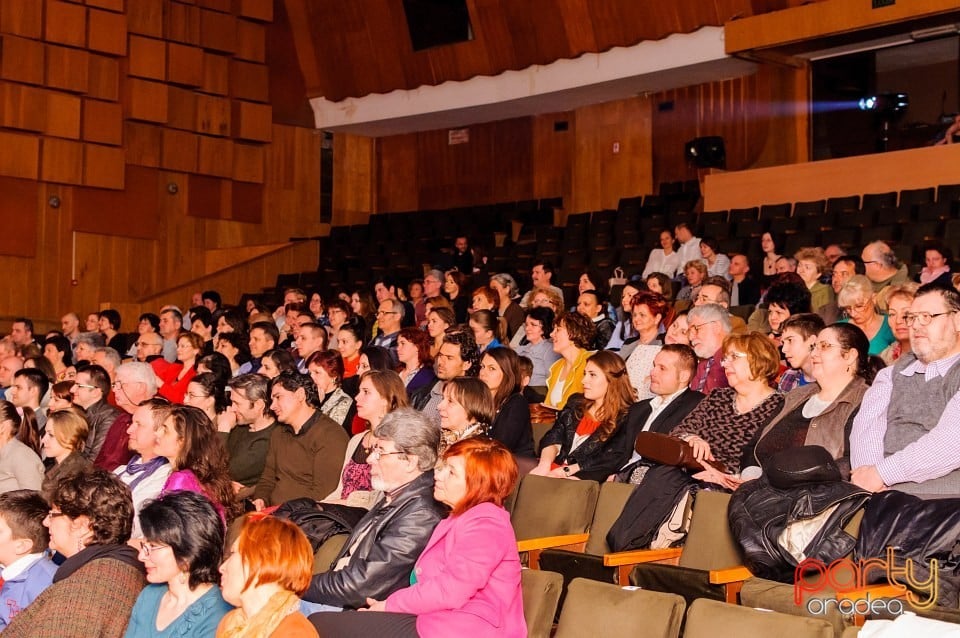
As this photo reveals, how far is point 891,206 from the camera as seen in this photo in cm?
734

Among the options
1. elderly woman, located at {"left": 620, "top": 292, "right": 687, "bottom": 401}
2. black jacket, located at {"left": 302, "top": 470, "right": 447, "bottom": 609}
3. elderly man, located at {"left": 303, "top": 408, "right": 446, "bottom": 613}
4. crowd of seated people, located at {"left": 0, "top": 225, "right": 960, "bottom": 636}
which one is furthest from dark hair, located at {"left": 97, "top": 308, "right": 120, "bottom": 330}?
black jacket, located at {"left": 302, "top": 470, "right": 447, "bottom": 609}

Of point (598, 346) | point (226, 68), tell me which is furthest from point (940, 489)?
point (226, 68)

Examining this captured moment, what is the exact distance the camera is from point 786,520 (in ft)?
8.63

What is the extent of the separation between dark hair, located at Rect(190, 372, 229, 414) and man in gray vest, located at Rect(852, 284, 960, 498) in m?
2.57

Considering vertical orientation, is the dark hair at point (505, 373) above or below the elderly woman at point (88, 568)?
above

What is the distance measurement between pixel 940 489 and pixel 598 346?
A: 268 cm

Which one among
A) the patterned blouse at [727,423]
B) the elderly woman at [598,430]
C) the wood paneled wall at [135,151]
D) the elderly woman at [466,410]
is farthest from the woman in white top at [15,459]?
the wood paneled wall at [135,151]

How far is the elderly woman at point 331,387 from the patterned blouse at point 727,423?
152 centimetres

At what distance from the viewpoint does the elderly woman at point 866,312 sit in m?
4.32

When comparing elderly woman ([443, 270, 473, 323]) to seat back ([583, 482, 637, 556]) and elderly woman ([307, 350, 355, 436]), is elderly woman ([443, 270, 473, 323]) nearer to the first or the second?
elderly woman ([307, 350, 355, 436])

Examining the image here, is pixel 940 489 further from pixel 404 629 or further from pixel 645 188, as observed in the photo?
pixel 645 188

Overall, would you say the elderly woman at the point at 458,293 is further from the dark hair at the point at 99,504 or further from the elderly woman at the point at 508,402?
the dark hair at the point at 99,504

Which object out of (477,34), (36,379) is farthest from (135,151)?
(36,379)

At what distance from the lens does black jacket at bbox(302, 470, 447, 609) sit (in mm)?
2721
